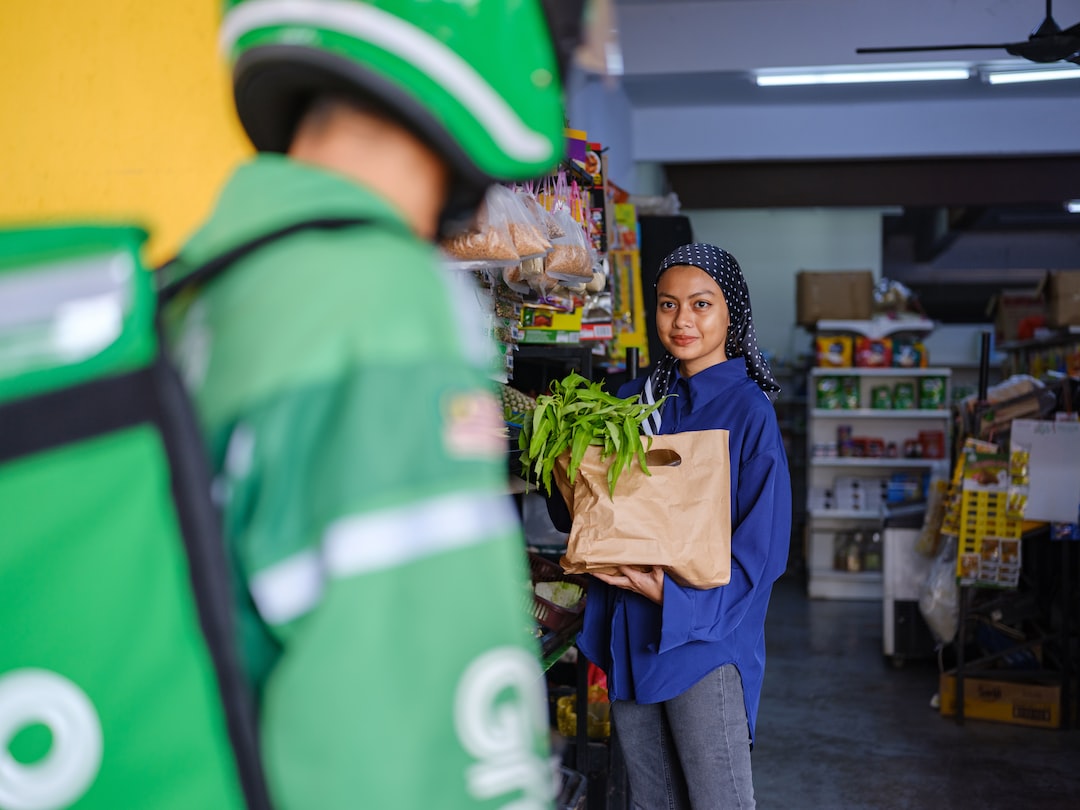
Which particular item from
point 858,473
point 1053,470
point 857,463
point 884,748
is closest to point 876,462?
point 857,463

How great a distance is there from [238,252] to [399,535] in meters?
0.20

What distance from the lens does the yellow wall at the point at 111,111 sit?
1.87 metres

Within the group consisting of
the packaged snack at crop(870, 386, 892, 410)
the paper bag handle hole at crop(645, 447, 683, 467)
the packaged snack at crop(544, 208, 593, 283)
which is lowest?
the packaged snack at crop(870, 386, 892, 410)

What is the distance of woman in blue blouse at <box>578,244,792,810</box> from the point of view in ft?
7.73

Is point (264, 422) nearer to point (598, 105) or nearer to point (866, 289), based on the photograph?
point (598, 105)

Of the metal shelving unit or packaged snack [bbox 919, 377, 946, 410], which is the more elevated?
packaged snack [bbox 919, 377, 946, 410]

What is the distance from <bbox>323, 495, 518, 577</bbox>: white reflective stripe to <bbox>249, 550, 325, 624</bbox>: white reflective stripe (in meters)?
Answer: 0.02

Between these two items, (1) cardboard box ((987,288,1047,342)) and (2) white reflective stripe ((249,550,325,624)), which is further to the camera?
(1) cardboard box ((987,288,1047,342))

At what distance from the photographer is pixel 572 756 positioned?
3.25 m

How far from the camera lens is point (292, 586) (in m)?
0.64

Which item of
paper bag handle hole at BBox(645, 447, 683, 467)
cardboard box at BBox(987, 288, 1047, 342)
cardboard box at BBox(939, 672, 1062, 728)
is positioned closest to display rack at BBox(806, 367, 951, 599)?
cardboard box at BBox(987, 288, 1047, 342)

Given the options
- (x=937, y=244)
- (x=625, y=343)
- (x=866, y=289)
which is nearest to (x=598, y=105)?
(x=625, y=343)

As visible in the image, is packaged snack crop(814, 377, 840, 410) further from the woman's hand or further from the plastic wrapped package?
the woman's hand

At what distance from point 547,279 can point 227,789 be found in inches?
84.5
